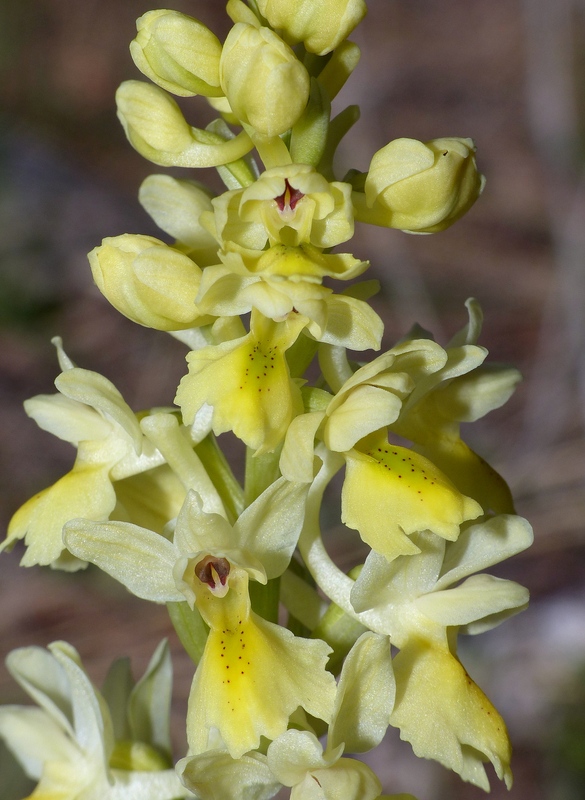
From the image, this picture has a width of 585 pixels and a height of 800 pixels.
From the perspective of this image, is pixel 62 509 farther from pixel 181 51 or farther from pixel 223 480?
pixel 181 51

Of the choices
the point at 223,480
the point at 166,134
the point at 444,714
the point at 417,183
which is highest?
the point at 166,134

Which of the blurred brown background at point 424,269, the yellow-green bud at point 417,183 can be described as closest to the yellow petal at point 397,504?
the yellow-green bud at point 417,183

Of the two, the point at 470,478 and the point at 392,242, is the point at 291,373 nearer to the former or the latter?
the point at 470,478

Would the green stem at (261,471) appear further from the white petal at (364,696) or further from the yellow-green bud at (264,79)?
the yellow-green bud at (264,79)

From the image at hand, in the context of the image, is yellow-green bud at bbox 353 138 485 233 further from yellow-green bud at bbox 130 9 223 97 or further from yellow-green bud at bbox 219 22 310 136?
yellow-green bud at bbox 130 9 223 97

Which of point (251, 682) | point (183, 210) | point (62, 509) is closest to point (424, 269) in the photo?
point (183, 210)

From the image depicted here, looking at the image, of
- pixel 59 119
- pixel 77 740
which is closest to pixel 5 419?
pixel 59 119
